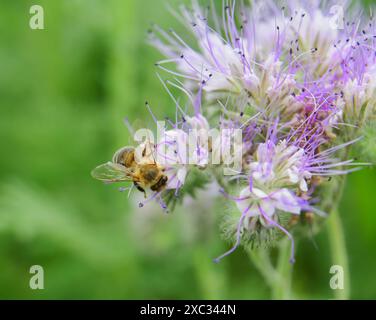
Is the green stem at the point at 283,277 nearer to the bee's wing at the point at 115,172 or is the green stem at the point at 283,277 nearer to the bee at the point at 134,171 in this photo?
the bee at the point at 134,171

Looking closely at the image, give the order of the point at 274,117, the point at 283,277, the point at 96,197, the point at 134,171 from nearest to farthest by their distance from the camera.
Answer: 1. the point at 274,117
2. the point at 134,171
3. the point at 283,277
4. the point at 96,197

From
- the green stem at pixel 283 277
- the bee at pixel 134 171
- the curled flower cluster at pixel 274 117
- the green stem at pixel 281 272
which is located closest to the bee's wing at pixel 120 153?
the bee at pixel 134 171

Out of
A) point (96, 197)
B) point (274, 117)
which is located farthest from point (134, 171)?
point (96, 197)

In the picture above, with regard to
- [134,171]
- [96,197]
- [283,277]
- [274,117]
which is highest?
[274,117]

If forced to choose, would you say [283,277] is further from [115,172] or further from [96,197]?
[96,197]

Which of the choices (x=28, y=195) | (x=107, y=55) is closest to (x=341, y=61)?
(x=28, y=195)

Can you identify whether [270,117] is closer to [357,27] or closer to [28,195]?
[357,27]

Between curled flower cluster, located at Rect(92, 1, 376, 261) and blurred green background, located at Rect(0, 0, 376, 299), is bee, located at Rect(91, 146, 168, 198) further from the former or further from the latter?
blurred green background, located at Rect(0, 0, 376, 299)
